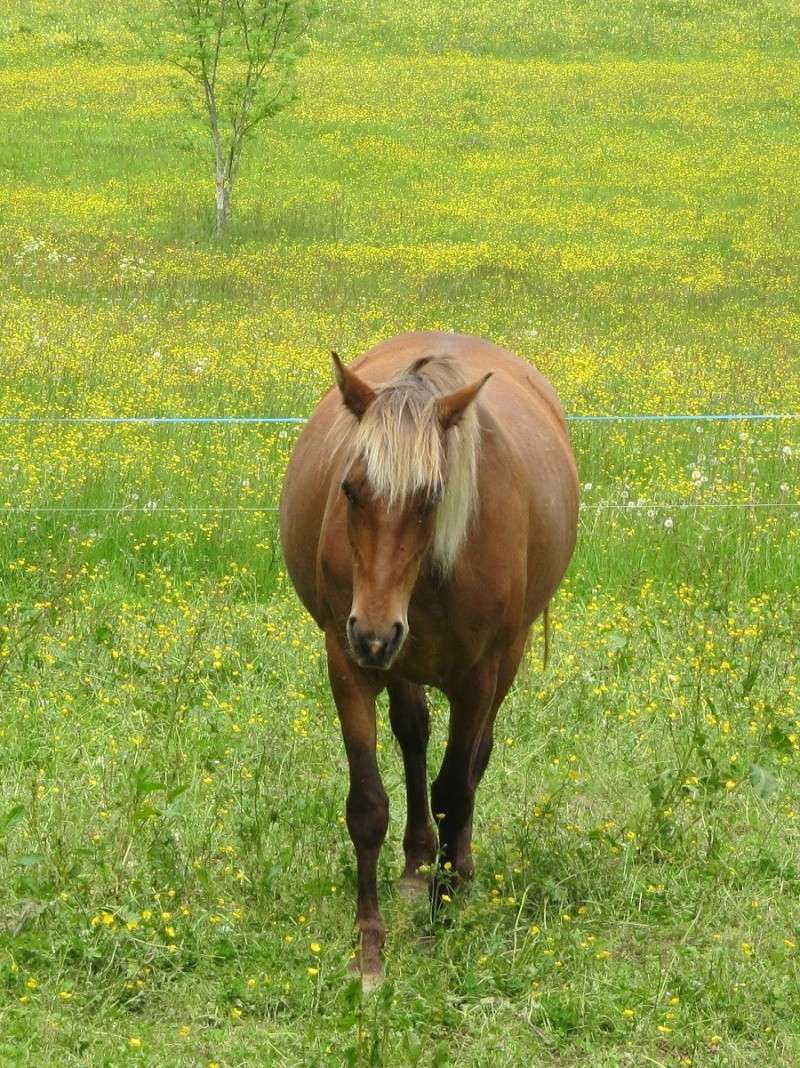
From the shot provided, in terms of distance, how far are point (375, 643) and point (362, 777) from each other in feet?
2.78

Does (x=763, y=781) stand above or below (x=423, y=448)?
below

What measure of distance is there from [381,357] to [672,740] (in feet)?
6.67

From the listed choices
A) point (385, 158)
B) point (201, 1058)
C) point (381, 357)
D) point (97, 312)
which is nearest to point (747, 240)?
point (385, 158)

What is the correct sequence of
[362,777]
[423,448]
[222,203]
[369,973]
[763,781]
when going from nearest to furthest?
[423,448] → [369,973] → [362,777] → [763,781] → [222,203]

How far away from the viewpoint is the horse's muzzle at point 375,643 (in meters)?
4.70

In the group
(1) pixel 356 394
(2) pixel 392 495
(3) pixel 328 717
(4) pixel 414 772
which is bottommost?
(3) pixel 328 717

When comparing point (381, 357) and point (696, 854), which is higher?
point (381, 357)

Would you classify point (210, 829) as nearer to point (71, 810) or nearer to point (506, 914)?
point (71, 810)

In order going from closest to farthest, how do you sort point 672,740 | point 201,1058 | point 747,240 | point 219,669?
1. point 201,1058
2. point 672,740
3. point 219,669
4. point 747,240

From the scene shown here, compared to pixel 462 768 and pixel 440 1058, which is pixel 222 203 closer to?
pixel 462 768

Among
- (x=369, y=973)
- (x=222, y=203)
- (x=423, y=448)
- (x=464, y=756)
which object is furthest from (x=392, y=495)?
(x=222, y=203)

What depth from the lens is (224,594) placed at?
8.66m

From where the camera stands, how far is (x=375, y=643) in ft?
15.4

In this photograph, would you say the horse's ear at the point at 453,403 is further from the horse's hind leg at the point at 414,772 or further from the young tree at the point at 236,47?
the young tree at the point at 236,47
